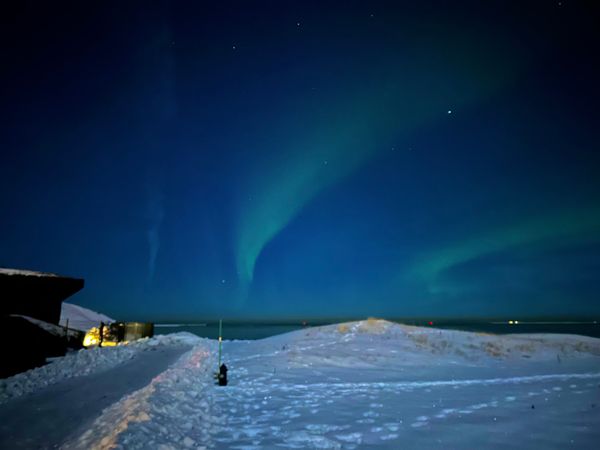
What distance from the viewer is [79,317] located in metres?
53.8

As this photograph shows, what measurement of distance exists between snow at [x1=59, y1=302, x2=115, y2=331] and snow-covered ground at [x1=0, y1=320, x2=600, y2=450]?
42494 millimetres

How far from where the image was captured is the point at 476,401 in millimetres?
9703

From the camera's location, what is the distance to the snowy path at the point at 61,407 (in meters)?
7.01

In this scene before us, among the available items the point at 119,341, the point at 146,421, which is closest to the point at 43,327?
the point at 119,341

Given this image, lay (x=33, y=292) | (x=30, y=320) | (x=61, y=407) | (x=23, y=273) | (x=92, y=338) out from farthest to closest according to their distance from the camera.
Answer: (x=92, y=338), (x=33, y=292), (x=23, y=273), (x=30, y=320), (x=61, y=407)

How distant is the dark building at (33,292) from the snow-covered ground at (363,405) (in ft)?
46.1

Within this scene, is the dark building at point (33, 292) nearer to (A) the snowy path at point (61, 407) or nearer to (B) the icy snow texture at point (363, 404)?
(A) the snowy path at point (61, 407)

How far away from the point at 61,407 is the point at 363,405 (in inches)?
308

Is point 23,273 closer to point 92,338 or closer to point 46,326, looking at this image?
point 46,326

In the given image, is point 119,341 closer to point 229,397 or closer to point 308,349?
point 308,349

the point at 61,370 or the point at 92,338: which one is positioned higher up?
the point at 92,338

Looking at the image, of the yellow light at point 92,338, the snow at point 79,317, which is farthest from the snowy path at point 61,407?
the snow at point 79,317

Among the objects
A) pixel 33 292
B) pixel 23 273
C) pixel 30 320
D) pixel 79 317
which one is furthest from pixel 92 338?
pixel 79 317

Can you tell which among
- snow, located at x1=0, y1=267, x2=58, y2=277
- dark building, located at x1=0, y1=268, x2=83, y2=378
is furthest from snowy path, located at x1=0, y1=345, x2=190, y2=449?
snow, located at x1=0, y1=267, x2=58, y2=277
